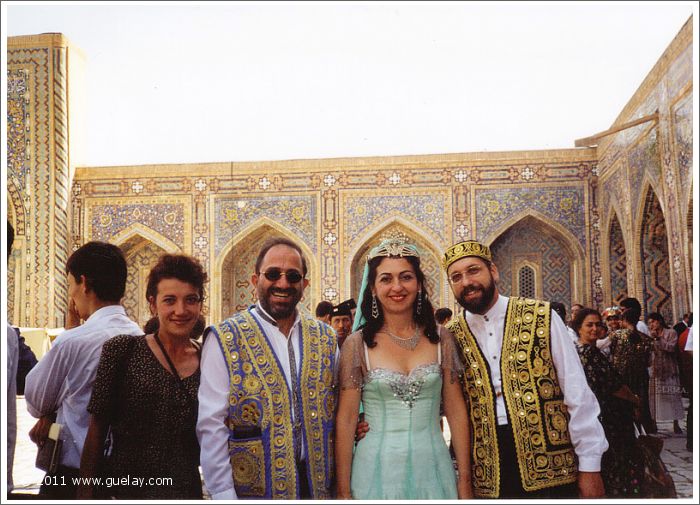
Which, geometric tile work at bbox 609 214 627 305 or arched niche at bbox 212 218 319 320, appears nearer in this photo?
geometric tile work at bbox 609 214 627 305

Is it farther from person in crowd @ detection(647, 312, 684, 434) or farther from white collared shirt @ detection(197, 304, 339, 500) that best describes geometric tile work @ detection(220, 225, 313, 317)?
white collared shirt @ detection(197, 304, 339, 500)

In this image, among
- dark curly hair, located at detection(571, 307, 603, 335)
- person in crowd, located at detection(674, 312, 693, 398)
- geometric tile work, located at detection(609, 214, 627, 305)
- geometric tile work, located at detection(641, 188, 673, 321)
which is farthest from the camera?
geometric tile work, located at detection(609, 214, 627, 305)

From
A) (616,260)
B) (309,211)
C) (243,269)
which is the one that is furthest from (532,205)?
(243,269)

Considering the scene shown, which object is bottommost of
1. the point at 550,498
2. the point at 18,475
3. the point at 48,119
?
the point at 18,475

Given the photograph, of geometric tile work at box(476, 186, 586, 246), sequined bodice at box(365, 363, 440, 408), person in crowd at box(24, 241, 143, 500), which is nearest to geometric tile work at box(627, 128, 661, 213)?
geometric tile work at box(476, 186, 586, 246)

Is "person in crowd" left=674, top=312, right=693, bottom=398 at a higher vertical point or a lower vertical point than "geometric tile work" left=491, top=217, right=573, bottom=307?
lower

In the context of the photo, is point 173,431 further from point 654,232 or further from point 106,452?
point 654,232

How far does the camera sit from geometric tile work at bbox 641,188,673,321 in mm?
10383

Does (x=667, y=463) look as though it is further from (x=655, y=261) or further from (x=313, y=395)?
(x=655, y=261)

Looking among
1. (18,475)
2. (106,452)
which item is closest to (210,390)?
(106,452)

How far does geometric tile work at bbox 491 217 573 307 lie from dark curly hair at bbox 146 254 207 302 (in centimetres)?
1176

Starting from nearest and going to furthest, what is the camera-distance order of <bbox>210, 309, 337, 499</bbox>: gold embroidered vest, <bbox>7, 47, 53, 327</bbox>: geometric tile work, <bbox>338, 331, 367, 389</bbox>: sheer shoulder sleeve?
<bbox>210, 309, 337, 499</bbox>: gold embroidered vest < <bbox>338, 331, 367, 389</bbox>: sheer shoulder sleeve < <bbox>7, 47, 53, 327</bbox>: geometric tile work

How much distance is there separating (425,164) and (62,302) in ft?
27.4

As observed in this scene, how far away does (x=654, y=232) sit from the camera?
34.7ft
